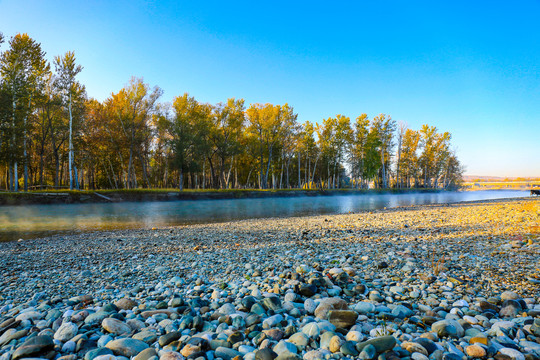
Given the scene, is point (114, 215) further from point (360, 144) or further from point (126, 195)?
point (360, 144)

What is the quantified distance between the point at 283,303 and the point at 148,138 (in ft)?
143

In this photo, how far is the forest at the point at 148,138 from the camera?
94.2ft

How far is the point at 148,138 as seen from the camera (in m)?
41.0

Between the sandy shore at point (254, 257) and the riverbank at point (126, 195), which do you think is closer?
the sandy shore at point (254, 257)

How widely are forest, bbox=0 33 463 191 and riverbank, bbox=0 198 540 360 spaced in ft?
103

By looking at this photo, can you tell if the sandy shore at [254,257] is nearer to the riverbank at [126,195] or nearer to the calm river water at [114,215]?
the calm river water at [114,215]

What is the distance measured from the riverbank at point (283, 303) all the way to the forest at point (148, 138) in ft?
103

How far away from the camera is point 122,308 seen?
295 centimetres

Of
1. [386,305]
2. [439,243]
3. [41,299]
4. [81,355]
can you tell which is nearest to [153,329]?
[81,355]

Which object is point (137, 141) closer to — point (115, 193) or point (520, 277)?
point (115, 193)

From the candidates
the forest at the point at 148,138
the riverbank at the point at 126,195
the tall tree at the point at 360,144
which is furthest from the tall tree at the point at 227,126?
the tall tree at the point at 360,144

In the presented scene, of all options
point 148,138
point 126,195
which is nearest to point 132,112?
point 148,138

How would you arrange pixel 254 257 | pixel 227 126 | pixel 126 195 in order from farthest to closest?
pixel 227 126 → pixel 126 195 → pixel 254 257

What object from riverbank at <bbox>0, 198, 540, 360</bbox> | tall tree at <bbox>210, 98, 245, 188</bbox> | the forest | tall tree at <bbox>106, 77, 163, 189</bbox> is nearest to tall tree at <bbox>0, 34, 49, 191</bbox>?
the forest
